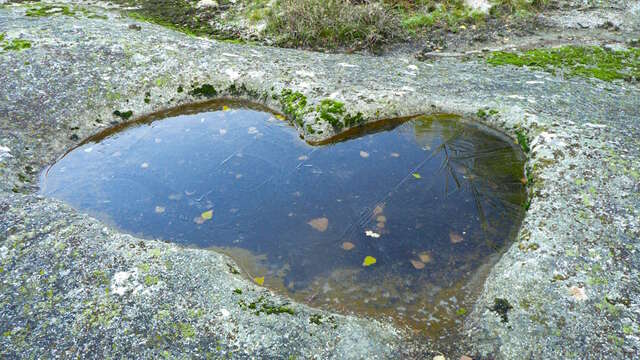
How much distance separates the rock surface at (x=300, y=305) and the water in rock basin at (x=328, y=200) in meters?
0.35

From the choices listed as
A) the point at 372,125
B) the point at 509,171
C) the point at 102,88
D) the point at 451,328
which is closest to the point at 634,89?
the point at 509,171

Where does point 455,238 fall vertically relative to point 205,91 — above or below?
below

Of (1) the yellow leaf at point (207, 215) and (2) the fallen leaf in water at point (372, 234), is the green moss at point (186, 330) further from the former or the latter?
(2) the fallen leaf in water at point (372, 234)

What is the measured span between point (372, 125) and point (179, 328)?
5.25 m

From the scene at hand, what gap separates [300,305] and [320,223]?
154cm

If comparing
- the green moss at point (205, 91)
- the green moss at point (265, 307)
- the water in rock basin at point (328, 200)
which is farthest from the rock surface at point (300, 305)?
the green moss at point (205, 91)

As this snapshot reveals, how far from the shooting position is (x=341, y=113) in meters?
8.55

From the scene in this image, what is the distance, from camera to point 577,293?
4969 mm

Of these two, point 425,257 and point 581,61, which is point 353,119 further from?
point 581,61

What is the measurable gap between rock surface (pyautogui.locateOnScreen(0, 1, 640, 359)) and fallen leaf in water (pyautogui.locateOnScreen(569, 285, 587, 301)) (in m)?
0.03

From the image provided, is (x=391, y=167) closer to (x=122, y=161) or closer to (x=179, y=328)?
(x=179, y=328)

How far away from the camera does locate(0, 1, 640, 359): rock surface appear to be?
4699 millimetres

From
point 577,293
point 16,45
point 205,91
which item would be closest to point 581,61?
point 577,293

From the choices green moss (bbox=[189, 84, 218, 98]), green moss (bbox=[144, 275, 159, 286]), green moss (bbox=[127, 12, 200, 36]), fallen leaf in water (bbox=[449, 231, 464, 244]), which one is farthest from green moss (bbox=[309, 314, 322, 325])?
green moss (bbox=[127, 12, 200, 36])
